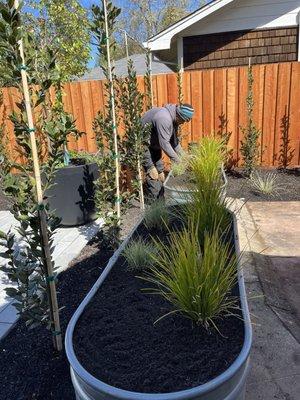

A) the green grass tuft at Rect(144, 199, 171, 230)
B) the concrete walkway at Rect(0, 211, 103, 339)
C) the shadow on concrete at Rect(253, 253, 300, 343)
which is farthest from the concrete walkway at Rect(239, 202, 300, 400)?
the concrete walkway at Rect(0, 211, 103, 339)

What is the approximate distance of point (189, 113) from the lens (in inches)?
181

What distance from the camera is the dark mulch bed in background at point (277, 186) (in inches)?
212

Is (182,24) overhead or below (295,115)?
overhead

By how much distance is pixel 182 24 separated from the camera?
8195mm

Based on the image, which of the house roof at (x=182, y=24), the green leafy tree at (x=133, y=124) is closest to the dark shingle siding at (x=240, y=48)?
the house roof at (x=182, y=24)

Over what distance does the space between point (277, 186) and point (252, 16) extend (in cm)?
483

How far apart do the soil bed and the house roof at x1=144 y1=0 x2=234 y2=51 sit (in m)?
6.99

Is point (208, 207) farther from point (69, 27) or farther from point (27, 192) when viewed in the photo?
point (69, 27)

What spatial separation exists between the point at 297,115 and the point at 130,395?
20.4 feet

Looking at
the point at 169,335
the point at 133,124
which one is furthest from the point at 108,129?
the point at 169,335

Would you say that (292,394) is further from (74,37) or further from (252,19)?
(74,37)

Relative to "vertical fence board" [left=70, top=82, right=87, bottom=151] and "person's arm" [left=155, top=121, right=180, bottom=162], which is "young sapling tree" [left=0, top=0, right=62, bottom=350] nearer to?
"person's arm" [left=155, top=121, right=180, bottom=162]

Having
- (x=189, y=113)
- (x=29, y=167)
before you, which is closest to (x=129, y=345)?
(x=29, y=167)

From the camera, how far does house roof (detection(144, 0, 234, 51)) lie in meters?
7.93
